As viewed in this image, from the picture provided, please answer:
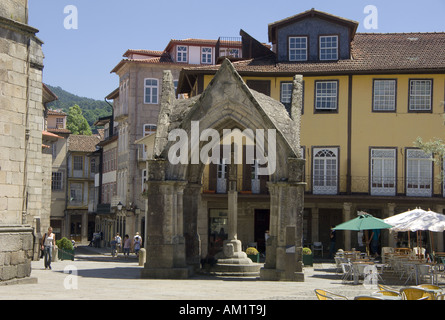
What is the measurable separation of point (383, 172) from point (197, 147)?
18238 mm

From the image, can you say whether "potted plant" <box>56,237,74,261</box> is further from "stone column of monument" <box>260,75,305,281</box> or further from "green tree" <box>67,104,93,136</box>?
"green tree" <box>67,104,93,136</box>

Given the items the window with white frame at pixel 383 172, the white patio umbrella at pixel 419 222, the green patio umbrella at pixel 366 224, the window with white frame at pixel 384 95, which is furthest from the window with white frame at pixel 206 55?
the white patio umbrella at pixel 419 222

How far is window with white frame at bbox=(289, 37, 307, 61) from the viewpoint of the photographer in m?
37.6

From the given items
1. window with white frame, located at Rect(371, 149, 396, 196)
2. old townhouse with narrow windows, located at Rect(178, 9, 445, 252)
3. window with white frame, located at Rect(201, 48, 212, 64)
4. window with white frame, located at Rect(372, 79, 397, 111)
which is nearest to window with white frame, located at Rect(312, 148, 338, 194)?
old townhouse with narrow windows, located at Rect(178, 9, 445, 252)

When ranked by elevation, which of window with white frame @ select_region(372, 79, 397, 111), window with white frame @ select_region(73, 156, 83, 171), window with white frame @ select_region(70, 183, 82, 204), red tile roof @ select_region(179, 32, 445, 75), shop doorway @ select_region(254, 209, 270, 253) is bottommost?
shop doorway @ select_region(254, 209, 270, 253)

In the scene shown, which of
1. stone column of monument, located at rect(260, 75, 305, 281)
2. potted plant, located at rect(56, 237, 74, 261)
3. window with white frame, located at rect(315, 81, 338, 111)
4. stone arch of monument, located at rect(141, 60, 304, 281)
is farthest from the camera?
window with white frame, located at rect(315, 81, 338, 111)

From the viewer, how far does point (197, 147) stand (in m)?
20.0

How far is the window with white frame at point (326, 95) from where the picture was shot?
36250 mm

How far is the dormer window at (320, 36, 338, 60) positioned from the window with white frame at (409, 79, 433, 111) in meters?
4.35

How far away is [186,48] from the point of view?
52.0 m

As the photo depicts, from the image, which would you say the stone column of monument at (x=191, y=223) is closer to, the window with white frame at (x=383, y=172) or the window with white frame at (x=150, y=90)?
the window with white frame at (x=383, y=172)
